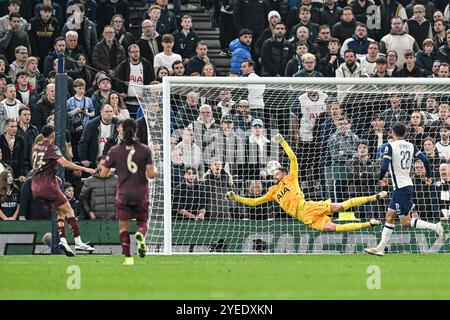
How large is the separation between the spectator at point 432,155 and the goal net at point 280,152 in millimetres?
19

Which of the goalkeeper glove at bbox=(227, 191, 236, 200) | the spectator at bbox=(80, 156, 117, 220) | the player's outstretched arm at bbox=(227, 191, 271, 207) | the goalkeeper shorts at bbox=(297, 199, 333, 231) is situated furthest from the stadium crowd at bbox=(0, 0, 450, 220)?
the goalkeeper shorts at bbox=(297, 199, 333, 231)

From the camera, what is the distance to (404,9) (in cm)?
2970

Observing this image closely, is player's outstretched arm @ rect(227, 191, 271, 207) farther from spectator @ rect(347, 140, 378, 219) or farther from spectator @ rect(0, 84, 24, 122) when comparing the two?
spectator @ rect(0, 84, 24, 122)

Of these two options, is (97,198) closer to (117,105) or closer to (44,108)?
(117,105)

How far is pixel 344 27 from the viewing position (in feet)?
92.8

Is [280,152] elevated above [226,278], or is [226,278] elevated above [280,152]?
[280,152]

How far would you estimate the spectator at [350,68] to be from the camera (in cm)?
2645

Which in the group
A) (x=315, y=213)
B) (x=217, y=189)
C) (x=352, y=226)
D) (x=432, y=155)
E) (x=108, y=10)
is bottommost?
(x=352, y=226)

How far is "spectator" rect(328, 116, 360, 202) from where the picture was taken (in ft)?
78.1

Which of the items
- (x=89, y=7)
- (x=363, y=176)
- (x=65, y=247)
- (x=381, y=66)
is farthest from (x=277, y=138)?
(x=89, y=7)

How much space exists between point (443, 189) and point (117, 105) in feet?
21.5

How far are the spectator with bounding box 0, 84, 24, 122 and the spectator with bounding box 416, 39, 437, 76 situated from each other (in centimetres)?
879

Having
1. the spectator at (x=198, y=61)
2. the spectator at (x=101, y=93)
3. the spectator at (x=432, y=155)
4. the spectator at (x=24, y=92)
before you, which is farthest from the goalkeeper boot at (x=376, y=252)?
the spectator at (x=24, y=92)

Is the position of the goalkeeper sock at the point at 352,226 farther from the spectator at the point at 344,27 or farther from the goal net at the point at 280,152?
the spectator at the point at 344,27
